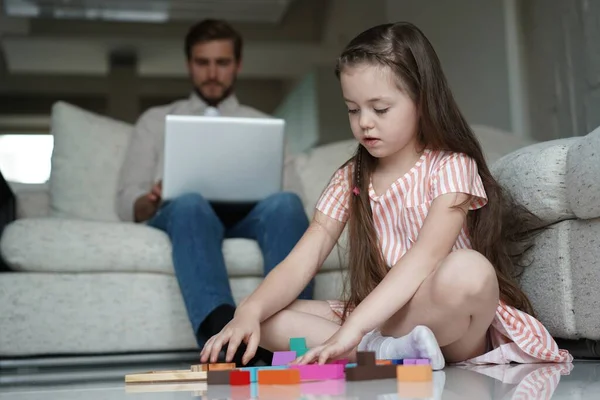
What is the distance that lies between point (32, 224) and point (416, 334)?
127 cm

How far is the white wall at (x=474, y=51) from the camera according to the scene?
3396 millimetres

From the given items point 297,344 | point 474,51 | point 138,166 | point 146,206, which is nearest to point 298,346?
point 297,344

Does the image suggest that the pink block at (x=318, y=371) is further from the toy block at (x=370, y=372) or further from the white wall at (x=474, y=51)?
the white wall at (x=474, y=51)

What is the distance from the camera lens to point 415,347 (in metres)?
1.25

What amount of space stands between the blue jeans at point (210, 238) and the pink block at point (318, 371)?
0.72 meters

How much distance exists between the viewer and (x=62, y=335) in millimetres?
2047

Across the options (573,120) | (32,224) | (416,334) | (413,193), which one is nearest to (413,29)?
(413,193)

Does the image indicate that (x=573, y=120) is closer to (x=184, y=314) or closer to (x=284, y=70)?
(x=184, y=314)

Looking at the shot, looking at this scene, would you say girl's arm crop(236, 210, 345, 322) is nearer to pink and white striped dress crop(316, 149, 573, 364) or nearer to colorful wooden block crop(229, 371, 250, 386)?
pink and white striped dress crop(316, 149, 573, 364)

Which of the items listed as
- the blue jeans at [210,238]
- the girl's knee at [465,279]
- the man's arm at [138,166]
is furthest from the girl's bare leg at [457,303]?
the man's arm at [138,166]

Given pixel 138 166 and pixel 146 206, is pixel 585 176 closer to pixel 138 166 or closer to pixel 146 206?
pixel 146 206

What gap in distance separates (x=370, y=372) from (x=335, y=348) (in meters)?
0.09

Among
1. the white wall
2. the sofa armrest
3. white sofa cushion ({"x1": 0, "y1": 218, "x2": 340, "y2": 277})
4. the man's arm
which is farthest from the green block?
the white wall

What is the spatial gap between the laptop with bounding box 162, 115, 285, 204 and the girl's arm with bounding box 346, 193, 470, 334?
2.59 feet
